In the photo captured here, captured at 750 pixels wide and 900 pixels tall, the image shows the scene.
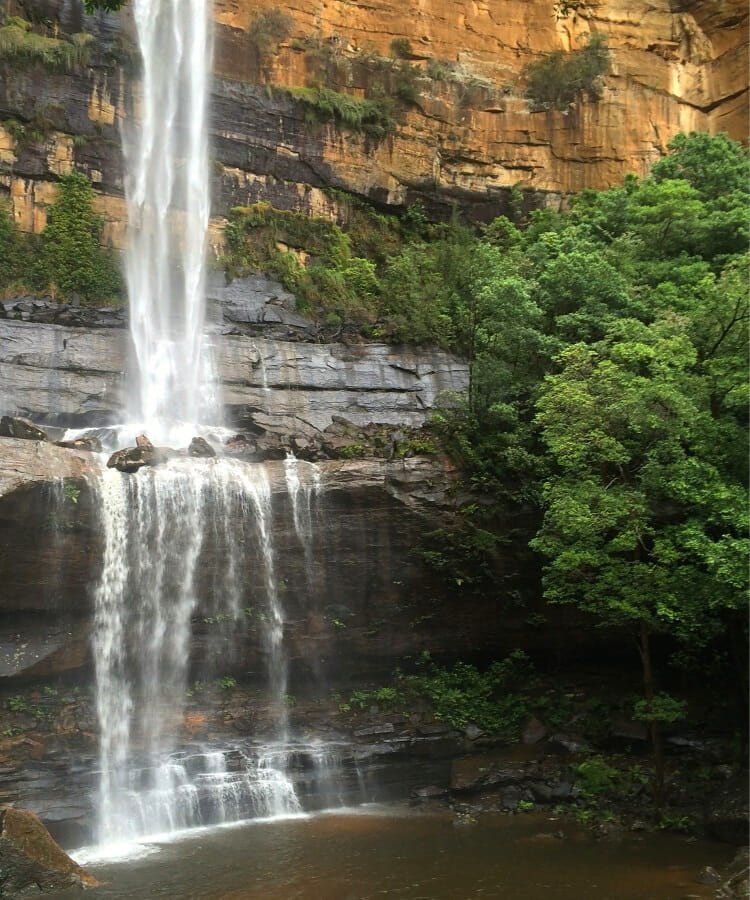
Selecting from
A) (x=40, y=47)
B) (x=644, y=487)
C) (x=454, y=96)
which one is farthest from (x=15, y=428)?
(x=454, y=96)

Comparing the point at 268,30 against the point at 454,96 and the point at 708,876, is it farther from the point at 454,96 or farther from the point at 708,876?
the point at 708,876

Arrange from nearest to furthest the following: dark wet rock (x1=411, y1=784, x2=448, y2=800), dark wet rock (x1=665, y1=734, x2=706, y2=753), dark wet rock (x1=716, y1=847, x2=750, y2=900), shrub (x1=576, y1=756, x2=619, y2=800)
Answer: dark wet rock (x1=716, y1=847, x2=750, y2=900) → shrub (x1=576, y1=756, x2=619, y2=800) → dark wet rock (x1=665, y1=734, x2=706, y2=753) → dark wet rock (x1=411, y1=784, x2=448, y2=800)

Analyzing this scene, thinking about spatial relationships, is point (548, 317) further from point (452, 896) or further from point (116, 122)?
point (116, 122)

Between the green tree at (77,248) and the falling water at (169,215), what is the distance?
893 millimetres

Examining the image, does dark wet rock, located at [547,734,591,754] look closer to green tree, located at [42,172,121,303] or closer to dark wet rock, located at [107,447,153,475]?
dark wet rock, located at [107,447,153,475]

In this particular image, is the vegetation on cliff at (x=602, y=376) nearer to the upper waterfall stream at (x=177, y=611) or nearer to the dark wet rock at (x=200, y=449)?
the upper waterfall stream at (x=177, y=611)

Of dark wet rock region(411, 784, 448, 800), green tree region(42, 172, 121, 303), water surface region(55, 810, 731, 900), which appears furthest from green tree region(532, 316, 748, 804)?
green tree region(42, 172, 121, 303)

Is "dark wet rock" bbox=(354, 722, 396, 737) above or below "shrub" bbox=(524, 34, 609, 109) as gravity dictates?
below

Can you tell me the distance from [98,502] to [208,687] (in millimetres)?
4582

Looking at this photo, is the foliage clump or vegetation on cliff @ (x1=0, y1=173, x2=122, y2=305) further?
the foliage clump

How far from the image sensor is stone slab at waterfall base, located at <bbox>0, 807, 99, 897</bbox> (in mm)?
11758

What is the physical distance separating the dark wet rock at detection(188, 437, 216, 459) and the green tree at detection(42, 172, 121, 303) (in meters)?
7.62

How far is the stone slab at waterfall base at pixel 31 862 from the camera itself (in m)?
11.8

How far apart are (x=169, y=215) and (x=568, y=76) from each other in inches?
652
